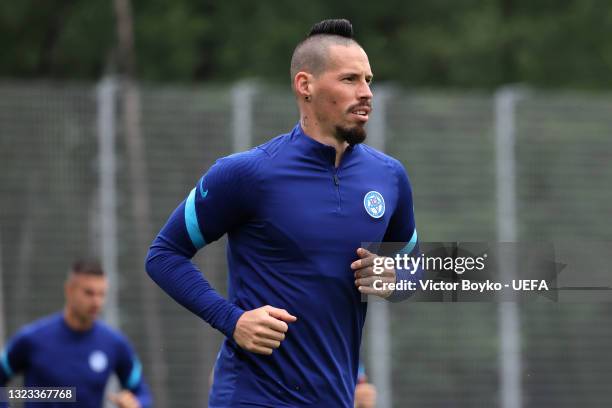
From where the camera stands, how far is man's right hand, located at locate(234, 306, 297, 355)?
5426mm

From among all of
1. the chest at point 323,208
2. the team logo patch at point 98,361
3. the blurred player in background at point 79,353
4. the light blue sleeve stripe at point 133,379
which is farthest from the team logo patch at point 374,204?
the light blue sleeve stripe at point 133,379

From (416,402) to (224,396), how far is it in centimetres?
937

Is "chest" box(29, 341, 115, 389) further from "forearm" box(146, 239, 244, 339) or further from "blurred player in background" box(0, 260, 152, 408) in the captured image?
"forearm" box(146, 239, 244, 339)

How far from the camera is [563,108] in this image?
50.2ft

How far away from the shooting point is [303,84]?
232 inches

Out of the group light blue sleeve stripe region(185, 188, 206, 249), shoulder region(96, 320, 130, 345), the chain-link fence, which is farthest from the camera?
the chain-link fence

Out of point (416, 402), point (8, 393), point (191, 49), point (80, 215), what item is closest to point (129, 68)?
point (191, 49)

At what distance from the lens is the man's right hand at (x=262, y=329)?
17.8ft

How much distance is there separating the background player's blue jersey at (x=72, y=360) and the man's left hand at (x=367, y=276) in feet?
16.6

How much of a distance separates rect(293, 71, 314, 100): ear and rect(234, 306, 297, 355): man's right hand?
93cm

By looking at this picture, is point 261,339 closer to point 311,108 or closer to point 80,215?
point 311,108

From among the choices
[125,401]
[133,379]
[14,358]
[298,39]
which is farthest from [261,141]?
[298,39]

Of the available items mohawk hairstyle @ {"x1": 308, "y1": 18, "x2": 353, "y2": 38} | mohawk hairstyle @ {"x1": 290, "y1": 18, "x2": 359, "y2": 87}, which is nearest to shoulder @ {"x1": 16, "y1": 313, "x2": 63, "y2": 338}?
mohawk hairstyle @ {"x1": 290, "y1": 18, "x2": 359, "y2": 87}

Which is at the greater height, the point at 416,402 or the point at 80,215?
the point at 80,215
